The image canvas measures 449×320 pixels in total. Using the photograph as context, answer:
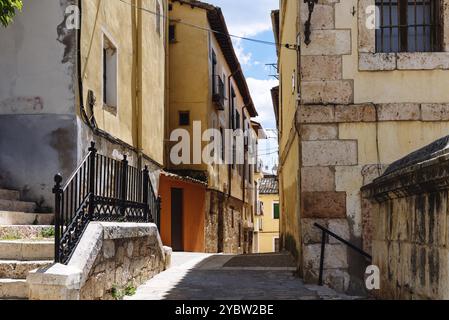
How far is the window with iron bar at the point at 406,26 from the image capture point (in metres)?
8.52

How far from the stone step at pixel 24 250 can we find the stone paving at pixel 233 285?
4.16 ft

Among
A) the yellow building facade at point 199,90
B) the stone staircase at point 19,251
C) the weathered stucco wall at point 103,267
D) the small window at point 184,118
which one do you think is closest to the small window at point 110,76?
the weathered stucco wall at point 103,267

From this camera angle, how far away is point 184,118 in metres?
20.3

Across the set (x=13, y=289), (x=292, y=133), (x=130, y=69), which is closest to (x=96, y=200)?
(x=13, y=289)

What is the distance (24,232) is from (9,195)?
6.27ft

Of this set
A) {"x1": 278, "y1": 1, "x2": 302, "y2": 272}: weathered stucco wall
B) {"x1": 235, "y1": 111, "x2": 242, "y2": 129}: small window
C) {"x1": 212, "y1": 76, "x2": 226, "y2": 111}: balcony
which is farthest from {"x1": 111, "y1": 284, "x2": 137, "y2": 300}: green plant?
{"x1": 235, "y1": 111, "x2": 242, "y2": 129}: small window

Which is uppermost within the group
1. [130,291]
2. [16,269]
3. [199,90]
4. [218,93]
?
[218,93]

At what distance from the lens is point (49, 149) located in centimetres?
898

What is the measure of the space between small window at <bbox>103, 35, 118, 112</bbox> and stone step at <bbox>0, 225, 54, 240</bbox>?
4.90 meters

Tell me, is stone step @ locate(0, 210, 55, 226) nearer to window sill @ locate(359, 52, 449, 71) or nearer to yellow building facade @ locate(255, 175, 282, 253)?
window sill @ locate(359, 52, 449, 71)

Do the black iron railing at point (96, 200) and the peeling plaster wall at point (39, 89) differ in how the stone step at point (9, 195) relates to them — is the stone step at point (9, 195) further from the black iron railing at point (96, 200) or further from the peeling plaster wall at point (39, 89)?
the black iron railing at point (96, 200)

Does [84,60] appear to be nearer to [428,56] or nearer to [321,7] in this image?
[321,7]

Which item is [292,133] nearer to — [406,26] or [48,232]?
[406,26]
